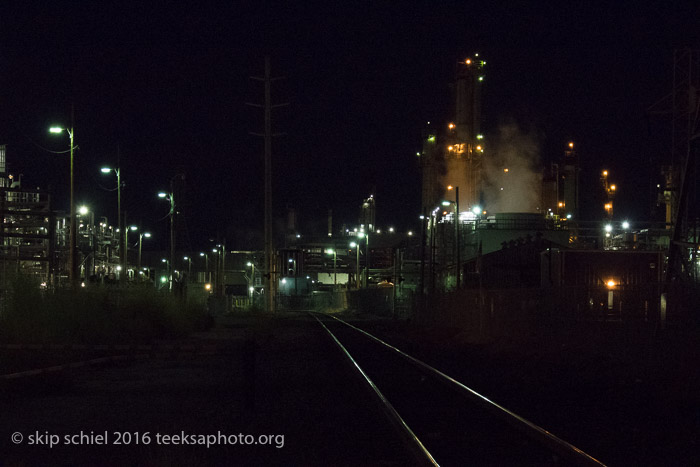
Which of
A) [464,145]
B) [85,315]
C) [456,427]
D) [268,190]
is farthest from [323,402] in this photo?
[464,145]

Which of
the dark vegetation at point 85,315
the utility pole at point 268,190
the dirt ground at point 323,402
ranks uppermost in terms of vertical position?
the utility pole at point 268,190

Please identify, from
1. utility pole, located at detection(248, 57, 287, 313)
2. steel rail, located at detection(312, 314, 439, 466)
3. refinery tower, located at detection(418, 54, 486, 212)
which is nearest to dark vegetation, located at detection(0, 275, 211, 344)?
steel rail, located at detection(312, 314, 439, 466)

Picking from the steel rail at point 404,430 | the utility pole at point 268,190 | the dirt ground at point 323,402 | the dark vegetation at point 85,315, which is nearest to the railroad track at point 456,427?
the steel rail at point 404,430

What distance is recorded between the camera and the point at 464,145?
233 ft

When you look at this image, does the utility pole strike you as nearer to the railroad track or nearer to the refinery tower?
the refinery tower

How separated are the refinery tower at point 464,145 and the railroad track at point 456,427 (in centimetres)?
5431

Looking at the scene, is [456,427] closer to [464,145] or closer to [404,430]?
[404,430]

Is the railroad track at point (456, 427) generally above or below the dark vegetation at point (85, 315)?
below

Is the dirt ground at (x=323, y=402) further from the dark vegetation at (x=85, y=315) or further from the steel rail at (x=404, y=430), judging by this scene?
the dark vegetation at (x=85, y=315)

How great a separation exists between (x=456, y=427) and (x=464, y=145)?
61702 mm

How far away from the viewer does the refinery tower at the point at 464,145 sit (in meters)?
70.2

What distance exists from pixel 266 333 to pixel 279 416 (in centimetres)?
2373

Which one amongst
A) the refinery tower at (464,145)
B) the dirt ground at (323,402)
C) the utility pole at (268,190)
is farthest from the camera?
the refinery tower at (464,145)

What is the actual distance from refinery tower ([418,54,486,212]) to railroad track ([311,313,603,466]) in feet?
178
